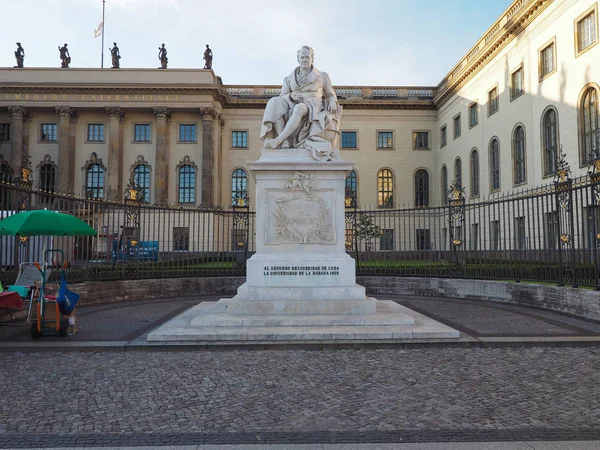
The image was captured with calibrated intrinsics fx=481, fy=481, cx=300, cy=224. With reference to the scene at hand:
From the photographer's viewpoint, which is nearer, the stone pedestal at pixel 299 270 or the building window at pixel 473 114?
the stone pedestal at pixel 299 270

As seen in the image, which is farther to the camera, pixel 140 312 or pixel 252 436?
pixel 140 312

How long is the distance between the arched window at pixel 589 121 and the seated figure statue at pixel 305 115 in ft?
64.4

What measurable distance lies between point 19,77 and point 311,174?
43828mm

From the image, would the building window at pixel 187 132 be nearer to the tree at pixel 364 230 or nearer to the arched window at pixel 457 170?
the arched window at pixel 457 170

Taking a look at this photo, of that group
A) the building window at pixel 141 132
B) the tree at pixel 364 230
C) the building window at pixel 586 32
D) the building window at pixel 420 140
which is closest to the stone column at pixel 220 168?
the building window at pixel 141 132

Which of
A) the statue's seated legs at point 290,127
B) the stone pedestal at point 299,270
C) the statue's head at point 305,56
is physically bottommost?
the stone pedestal at point 299,270

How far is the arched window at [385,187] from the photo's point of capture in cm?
4581

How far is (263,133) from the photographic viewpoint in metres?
8.91

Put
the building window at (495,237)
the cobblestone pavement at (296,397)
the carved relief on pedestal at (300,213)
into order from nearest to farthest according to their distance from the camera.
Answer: the cobblestone pavement at (296,397) → the carved relief on pedestal at (300,213) → the building window at (495,237)

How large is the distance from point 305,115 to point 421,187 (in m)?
39.0

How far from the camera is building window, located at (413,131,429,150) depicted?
4581cm

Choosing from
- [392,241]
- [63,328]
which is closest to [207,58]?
[392,241]

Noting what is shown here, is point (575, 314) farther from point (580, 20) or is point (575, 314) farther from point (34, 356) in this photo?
point (580, 20)

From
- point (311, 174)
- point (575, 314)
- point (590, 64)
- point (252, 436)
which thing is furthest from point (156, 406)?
point (590, 64)
